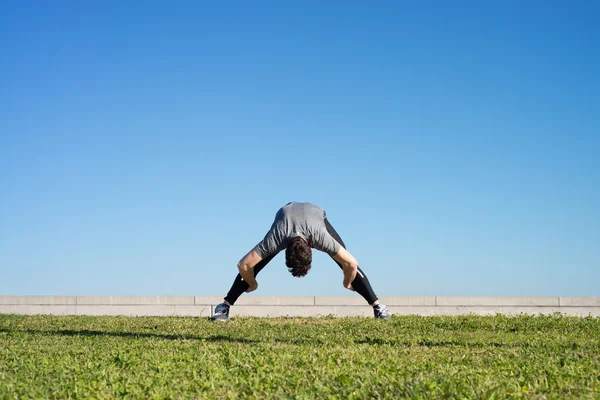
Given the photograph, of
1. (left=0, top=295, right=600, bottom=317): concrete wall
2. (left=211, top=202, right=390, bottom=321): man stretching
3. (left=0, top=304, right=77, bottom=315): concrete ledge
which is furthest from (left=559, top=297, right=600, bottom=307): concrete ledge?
(left=0, top=304, right=77, bottom=315): concrete ledge

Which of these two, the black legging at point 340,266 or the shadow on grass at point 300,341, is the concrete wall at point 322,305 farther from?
the shadow on grass at point 300,341

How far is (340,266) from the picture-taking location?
9727mm

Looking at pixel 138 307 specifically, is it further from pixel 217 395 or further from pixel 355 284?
pixel 217 395

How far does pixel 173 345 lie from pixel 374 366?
8.81 ft

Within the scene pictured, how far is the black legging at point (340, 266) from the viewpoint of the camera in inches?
390

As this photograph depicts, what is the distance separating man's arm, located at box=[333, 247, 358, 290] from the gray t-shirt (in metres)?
0.10

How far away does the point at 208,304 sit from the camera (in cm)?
1467

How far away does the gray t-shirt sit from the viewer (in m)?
9.06

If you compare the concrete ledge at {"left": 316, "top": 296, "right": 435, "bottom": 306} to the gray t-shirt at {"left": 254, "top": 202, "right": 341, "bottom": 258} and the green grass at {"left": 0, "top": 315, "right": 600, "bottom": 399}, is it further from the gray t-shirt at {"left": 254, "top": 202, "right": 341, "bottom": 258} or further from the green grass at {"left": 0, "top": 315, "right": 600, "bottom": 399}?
the gray t-shirt at {"left": 254, "top": 202, "right": 341, "bottom": 258}

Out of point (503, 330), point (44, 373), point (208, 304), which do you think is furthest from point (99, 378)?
point (208, 304)

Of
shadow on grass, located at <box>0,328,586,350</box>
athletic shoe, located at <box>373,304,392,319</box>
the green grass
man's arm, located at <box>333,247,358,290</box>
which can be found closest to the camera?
the green grass

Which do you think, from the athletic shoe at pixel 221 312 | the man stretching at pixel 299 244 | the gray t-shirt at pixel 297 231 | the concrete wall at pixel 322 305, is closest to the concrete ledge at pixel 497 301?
the concrete wall at pixel 322 305

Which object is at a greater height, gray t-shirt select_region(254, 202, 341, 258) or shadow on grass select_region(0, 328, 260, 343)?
gray t-shirt select_region(254, 202, 341, 258)

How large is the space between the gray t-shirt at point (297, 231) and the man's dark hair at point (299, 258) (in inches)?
9.7
